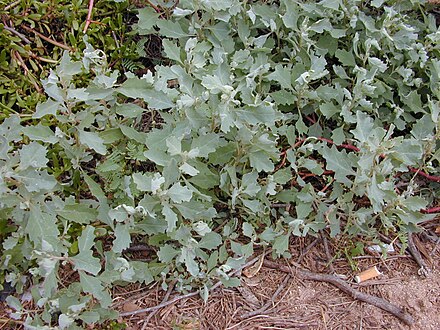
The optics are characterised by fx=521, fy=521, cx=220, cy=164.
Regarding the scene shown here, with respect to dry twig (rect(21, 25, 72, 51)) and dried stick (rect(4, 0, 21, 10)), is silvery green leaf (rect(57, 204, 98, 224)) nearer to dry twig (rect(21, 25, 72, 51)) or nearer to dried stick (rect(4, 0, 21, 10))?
dry twig (rect(21, 25, 72, 51))

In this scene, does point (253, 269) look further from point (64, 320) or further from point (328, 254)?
point (64, 320)

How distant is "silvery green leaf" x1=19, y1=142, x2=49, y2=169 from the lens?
2.20 meters

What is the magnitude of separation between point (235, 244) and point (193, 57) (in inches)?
40.3

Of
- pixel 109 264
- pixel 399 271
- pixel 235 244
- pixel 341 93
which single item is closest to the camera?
pixel 109 264

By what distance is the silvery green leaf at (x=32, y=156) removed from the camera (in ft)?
7.22

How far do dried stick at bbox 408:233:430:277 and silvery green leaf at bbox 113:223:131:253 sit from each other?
154 cm

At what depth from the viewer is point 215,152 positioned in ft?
8.68

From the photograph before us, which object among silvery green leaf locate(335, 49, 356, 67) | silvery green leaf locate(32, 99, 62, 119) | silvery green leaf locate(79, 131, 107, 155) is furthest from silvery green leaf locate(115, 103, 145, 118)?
silvery green leaf locate(335, 49, 356, 67)

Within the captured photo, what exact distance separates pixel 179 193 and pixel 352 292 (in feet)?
3.47

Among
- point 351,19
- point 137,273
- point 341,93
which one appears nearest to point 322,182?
point 341,93

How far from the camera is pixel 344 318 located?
8.47 ft

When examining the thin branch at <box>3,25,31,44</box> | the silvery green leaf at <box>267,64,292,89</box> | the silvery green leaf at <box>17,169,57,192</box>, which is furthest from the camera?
the thin branch at <box>3,25,31,44</box>

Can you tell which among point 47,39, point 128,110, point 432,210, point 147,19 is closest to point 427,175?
point 432,210

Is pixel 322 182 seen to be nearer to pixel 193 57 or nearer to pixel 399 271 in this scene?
pixel 399 271
